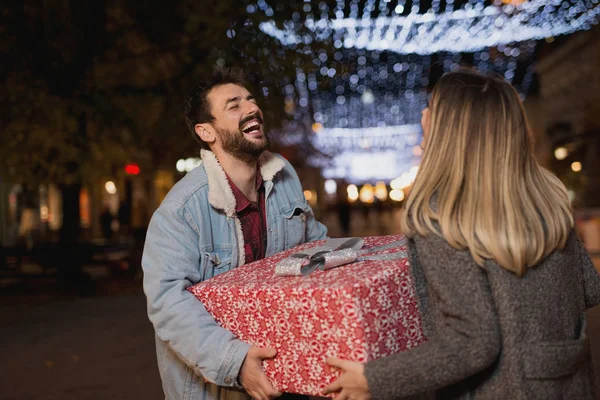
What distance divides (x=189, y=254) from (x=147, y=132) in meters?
12.7

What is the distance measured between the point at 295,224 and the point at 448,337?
1296 mm

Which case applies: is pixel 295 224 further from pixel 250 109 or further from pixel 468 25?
pixel 468 25

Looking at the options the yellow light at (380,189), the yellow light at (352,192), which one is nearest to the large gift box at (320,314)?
the yellow light at (352,192)

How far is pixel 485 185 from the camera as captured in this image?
2141 mm

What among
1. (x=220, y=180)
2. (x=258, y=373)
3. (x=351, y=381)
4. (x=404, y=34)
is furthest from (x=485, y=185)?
(x=404, y=34)

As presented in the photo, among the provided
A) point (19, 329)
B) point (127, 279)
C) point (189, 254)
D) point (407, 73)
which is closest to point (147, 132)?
point (127, 279)

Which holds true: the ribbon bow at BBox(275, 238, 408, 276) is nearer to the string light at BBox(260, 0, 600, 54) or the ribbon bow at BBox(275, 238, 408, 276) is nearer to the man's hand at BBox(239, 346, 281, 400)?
the man's hand at BBox(239, 346, 281, 400)

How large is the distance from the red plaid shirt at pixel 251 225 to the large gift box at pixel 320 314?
21.3 inches

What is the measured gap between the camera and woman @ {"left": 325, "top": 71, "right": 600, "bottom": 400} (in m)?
2.07

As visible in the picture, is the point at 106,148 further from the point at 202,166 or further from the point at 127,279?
the point at 202,166

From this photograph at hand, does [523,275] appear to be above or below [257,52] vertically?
below

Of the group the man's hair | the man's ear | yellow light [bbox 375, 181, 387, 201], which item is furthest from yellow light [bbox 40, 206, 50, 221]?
yellow light [bbox 375, 181, 387, 201]

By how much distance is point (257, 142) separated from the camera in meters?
3.11

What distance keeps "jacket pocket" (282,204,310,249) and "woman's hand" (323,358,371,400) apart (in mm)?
1101
